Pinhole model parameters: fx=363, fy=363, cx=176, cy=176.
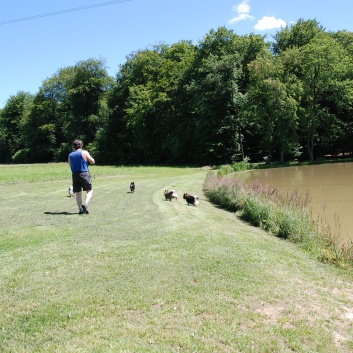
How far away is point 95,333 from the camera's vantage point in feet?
13.3

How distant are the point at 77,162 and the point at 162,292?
18.3 ft

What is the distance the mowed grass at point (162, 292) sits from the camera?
4066 mm

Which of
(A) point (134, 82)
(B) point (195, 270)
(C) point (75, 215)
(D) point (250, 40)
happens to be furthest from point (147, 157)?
(B) point (195, 270)

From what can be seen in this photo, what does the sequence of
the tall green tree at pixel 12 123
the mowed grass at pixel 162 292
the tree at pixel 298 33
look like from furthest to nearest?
the tall green tree at pixel 12 123, the tree at pixel 298 33, the mowed grass at pixel 162 292

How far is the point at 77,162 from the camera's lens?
9.69m

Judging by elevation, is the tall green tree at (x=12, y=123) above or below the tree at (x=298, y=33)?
below

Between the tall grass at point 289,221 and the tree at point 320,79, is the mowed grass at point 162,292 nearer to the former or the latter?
the tall grass at point 289,221

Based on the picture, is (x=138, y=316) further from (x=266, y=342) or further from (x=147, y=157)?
(x=147, y=157)

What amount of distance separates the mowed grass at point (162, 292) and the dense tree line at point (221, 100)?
34.4m

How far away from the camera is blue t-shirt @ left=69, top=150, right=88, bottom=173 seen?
31.6 feet

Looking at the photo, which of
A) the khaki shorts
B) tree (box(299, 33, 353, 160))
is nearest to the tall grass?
the khaki shorts

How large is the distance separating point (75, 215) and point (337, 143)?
43.3 meters

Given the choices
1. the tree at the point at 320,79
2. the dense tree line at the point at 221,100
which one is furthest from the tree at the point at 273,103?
the tree at the point at 320,79

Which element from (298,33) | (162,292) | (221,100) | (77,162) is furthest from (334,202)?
(298,33)
